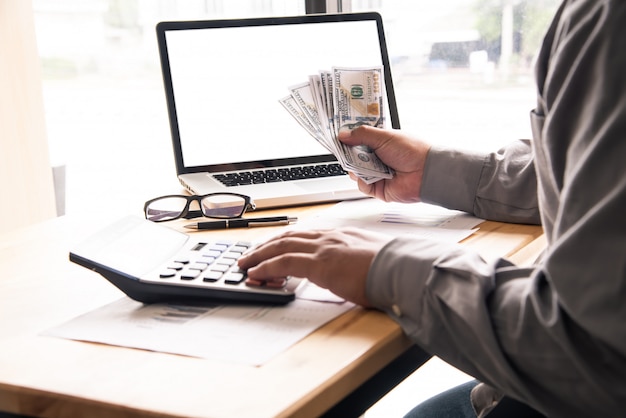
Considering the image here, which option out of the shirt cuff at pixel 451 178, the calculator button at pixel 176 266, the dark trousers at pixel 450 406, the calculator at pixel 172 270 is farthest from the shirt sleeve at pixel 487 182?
the calculator button at pixel 176 266

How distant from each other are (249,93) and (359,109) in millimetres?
321

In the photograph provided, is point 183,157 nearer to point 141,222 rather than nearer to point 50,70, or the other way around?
point 141,222

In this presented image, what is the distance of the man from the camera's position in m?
0.64

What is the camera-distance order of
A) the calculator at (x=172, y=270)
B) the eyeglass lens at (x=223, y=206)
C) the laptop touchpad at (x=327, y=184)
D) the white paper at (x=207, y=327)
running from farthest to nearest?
the laptop touchpad at (x=327, y=184) < the eyeglass lens at (x=223, y=206) < the calculator at (x=172, y=270) < the white paper at (x=207, y=327)

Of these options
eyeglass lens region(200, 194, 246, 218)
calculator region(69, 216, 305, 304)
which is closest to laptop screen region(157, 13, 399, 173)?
eyeglass lens region(200, 194, 246, 218)

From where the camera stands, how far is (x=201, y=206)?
125 centimetres

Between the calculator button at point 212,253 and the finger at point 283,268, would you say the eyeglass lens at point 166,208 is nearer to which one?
the calculator button at point 212,253

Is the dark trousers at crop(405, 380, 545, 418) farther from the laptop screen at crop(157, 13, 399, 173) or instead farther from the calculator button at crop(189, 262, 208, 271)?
the laptop screen at crop(157, 13, 399, 173)

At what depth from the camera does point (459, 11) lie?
7.34ft

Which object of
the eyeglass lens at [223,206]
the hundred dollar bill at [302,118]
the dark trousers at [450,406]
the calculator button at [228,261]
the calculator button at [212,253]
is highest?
the hundred dollar bill at [302,118]

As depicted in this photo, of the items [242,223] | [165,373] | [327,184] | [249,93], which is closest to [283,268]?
[165,373]

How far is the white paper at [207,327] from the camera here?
2.32 ft

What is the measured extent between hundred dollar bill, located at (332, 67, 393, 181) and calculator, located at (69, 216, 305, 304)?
14.1 inches

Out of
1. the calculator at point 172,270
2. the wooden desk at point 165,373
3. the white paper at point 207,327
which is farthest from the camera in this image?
the calculator at point 172,270
